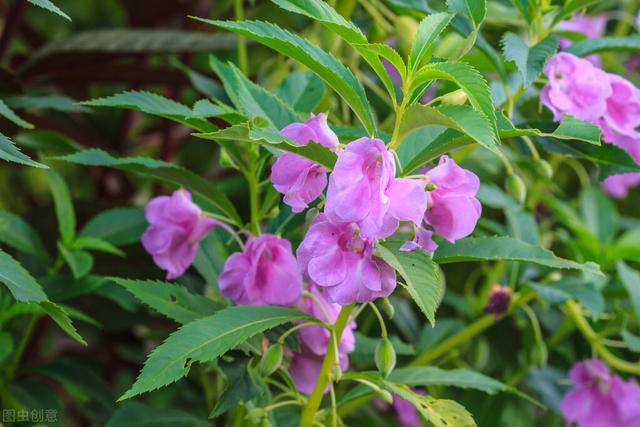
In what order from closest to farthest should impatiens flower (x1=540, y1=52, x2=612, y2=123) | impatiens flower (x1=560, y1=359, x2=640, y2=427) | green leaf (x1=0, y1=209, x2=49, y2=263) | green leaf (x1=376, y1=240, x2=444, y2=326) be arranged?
green leaf (x1=376, y1=240, x2=444, y2=326), impatiens flower (x1=540, y1=52, x2=612, y2=123), green leaf (x1=0, y1=209, x2=49, y2=263), impatiens flower (x1=560, y1=359, x2=640, y2=427)

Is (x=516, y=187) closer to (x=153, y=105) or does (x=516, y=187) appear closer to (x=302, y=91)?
(x=302, y=91)

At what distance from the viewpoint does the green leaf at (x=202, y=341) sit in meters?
0.66

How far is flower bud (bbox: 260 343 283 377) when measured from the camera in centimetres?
77

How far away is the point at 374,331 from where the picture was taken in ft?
4.20

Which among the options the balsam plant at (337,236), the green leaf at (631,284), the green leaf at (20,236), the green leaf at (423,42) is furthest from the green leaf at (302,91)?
the green leaf at (631,284)

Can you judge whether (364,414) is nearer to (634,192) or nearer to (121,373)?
(121,373)

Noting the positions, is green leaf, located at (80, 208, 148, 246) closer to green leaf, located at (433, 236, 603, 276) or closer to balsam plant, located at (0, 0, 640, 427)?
balsam plant, located at (0, 0, 640, 427)

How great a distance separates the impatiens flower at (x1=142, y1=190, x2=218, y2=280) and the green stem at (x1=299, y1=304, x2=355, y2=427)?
7.6 inches

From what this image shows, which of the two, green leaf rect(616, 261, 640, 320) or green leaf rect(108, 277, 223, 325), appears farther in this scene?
green leaf rect(616, 261, 640, 320)

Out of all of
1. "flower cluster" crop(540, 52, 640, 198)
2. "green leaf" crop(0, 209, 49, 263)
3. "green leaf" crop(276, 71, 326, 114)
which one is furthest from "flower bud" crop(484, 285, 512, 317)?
"green leaf" crop(0, 209, 49, 263)

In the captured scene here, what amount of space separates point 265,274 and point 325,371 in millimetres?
108

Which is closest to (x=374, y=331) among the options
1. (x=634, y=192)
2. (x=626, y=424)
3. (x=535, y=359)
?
(x=535, y=359)

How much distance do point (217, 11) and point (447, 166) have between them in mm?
923

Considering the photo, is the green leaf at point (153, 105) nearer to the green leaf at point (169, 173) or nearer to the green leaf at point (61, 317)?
the green leaf at point (169, 173)
